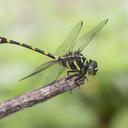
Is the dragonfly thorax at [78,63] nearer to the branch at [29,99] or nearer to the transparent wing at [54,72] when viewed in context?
the transparent wing at [54,72]

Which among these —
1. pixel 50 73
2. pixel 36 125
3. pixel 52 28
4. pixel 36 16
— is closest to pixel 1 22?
Result: pixel 36 16

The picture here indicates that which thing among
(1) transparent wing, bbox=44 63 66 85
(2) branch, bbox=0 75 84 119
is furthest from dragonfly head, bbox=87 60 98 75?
(2) branch, bbox=0 75 84 119

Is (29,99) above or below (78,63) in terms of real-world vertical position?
below

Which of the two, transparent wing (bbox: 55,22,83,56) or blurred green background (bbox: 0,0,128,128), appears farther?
blurred green background (bbox: 0,0,128,128)

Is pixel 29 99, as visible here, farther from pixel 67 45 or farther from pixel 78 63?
pixel 67 45

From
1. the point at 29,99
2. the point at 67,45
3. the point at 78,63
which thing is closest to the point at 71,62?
the point at 78,63

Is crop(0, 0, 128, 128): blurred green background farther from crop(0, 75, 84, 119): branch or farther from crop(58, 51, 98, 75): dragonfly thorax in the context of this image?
crop(0, 75, 84, 119): branch

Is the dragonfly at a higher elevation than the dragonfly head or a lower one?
higher

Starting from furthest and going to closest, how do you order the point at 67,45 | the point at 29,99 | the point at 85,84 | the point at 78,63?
the point at 85,84 < the point at 67,45 < the point at 78,63 < the point at 29,99

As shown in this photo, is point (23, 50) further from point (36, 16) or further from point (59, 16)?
point (36, 16)
